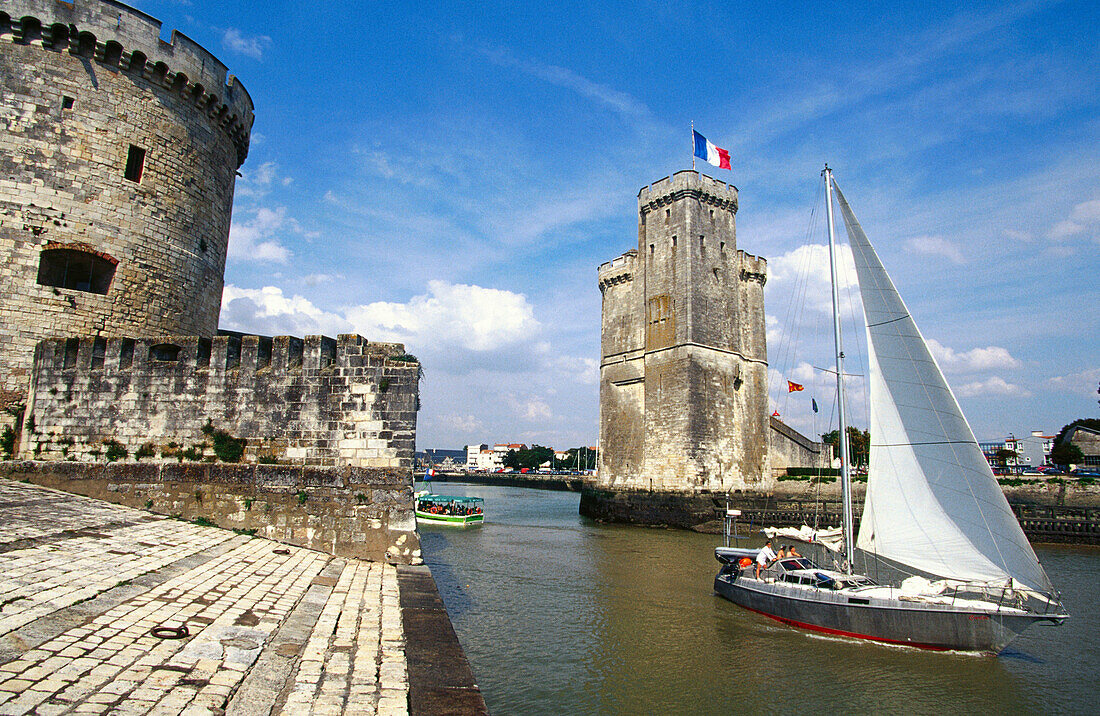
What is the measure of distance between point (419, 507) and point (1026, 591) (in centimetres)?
2908

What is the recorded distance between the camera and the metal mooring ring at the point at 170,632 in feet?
16.7

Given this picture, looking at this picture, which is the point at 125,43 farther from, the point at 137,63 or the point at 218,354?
the point at 218,354

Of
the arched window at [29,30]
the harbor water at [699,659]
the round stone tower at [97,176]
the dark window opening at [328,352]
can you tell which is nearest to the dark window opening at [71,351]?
the round stone tower at [97,176]

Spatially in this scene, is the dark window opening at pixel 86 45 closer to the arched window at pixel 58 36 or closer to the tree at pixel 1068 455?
the arched window at pixel 58 36

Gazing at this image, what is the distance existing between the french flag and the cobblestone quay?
93.9 ft

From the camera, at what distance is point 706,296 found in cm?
3369

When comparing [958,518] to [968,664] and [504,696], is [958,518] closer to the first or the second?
[968,664]

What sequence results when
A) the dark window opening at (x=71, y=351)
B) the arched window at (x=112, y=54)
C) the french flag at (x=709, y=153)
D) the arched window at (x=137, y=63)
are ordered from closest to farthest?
the dark window opening at (x=71, y=351)
the arched window at (x=112, y=54)
the arched window at (x=137, y=63)
the french flag at (x=709, y=153)

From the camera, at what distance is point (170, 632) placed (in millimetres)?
5172

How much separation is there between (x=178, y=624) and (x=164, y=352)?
7.31 metres

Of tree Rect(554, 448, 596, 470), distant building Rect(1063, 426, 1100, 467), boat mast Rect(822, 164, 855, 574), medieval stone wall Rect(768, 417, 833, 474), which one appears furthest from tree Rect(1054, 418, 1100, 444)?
tree Rect(554, 448, 596, 470)

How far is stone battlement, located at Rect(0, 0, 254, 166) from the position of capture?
12.2 metres

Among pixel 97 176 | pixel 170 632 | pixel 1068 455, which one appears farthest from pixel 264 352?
pixel 1068 455

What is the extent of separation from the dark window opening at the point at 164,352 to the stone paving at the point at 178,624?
9.55ft
